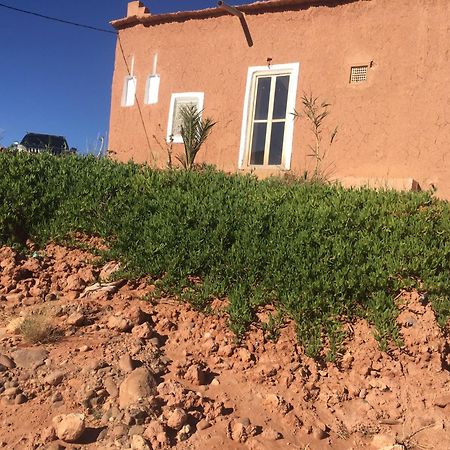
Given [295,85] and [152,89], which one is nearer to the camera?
[295,85]

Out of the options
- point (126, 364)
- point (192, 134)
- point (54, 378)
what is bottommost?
point (54, 378)

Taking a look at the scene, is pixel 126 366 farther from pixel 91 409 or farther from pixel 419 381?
pixel 419 381

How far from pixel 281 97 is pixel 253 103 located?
20.1 inches

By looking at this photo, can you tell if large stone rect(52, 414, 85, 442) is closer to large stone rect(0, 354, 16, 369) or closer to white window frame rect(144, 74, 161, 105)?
large stone rect(0, 354, 16, 369)

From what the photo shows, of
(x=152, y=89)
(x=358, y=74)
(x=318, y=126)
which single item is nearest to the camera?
(x=358, y=74)

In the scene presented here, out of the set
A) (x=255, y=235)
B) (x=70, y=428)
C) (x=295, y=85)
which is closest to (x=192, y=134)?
(x=295, y=85)

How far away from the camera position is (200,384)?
3.56m

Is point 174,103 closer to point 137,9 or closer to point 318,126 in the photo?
point 137,9

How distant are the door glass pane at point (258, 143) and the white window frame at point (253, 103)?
8 centimetres

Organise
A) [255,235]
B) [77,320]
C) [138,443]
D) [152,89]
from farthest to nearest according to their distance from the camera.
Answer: [152,89] → [255,235] → [77,320] → [138,443]

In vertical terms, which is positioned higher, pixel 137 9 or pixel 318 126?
pixel 137 9

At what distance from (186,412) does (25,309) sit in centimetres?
190

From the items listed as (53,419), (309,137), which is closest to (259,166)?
(309,137)

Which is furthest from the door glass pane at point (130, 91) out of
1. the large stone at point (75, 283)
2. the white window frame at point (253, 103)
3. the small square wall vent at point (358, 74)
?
the large stone at point (75, 283)
